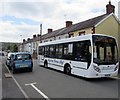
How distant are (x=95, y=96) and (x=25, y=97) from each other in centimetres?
278

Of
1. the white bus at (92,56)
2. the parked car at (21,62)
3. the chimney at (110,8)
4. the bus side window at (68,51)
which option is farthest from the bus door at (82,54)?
the chimney at (110,8)

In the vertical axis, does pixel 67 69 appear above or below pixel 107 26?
below

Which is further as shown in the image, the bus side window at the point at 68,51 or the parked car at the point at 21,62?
the parked car at the point at 21,62

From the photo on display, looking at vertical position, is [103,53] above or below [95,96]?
above

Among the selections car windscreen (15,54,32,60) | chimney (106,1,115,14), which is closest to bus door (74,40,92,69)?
car windscreen (15,54,32,60)

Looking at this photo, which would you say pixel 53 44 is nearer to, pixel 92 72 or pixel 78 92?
pixel 92 72

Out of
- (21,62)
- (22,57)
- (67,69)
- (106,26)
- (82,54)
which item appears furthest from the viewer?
(106,26)

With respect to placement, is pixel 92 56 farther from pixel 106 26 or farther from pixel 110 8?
pixel 110 8

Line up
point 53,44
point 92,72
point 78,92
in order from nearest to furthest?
1. point 78,92
2. point 92,72
3. point 53,44

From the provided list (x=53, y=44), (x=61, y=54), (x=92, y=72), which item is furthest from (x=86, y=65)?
(x=53, y=44)

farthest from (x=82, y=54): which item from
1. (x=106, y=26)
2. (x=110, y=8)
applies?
(x=110, y=8)

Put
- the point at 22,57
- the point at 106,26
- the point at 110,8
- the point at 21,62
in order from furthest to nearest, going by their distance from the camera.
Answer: the point at 110,8
the point at 106,26
the point at 22,57
the point at 21,62

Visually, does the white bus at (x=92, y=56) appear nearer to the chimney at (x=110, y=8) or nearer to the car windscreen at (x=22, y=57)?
the car windscreen at (x=22, y=57)

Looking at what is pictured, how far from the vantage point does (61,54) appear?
632 inches
